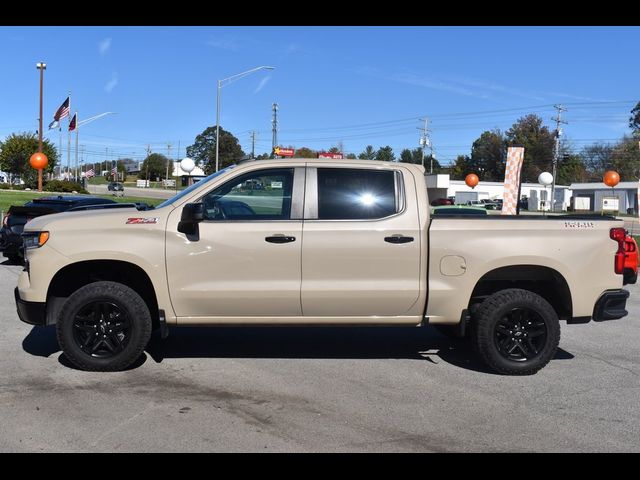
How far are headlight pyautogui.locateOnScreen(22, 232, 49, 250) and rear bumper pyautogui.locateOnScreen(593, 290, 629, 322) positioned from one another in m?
5.04

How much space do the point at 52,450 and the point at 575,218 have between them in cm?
480

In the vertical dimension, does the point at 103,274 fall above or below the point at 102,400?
above

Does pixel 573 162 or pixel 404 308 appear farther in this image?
pixel 573 162

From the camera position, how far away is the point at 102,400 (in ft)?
16.8

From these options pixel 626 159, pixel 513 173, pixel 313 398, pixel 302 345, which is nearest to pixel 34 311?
pixel 313 398

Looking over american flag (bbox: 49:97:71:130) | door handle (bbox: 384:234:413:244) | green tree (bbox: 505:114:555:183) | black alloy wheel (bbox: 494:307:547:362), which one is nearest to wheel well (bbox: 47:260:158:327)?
door handle (bbox: 384:234:413:244)

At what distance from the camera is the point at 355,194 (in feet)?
19.5

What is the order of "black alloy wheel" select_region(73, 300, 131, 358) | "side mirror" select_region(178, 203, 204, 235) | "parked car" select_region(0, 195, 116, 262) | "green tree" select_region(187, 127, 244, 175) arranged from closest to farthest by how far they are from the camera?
"side mirror" select_region(178, 203, 204, 235) → "black alloy wheel" select_region(73, 300, 131, 358) → "parked car" select_region(0, 195, 116, 262) → "green tree" select_region(187, 127, 244, 175)

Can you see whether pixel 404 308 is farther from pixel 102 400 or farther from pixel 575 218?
pixel 102 400

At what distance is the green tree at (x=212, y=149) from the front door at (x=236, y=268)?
233 feet

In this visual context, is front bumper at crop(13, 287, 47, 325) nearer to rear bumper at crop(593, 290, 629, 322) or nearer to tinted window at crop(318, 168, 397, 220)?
tinted window at crop(318, 168, 397, 220)

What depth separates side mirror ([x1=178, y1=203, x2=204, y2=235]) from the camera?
18.2 ft
